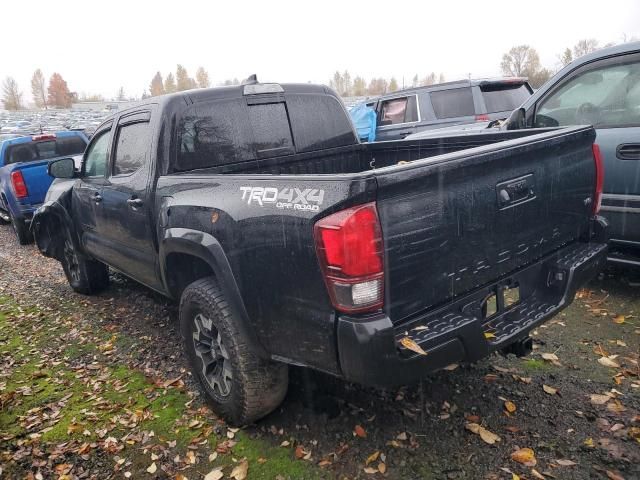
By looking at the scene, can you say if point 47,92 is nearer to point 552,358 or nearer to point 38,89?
point 38,89

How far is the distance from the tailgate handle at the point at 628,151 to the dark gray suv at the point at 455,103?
528 cm

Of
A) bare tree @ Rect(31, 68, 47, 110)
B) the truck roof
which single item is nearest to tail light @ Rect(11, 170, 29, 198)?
the truck roof

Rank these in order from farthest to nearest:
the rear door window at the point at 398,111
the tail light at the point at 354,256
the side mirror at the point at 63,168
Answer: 1. the rear door window at the point at 398,111
2. the side mirror at the point at 63,168
3. the tail light at the point at 354,256

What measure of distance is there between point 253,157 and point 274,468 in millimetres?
2118

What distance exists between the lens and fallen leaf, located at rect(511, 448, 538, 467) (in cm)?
256

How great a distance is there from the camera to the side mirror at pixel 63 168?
5020 millimetres

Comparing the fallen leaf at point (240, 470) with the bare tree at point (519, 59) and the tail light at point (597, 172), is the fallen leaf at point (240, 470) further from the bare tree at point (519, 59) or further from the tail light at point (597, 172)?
the bare tree at point (519, 59)

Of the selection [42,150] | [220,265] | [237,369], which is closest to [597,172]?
[220,265]

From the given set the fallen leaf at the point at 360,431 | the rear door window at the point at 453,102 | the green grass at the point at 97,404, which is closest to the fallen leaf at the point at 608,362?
the fallen leaf at the point at 360,431

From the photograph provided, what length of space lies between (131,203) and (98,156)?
1.37m

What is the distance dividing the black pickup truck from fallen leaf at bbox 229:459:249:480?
0.83 ft

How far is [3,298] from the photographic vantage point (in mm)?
6246

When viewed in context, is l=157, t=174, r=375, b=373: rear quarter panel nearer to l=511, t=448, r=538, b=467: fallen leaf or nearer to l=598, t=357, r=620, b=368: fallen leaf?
l=511, t=448, r=538, b=467: fallen leaf

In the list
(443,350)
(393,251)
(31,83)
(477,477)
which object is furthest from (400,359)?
(31,83)
